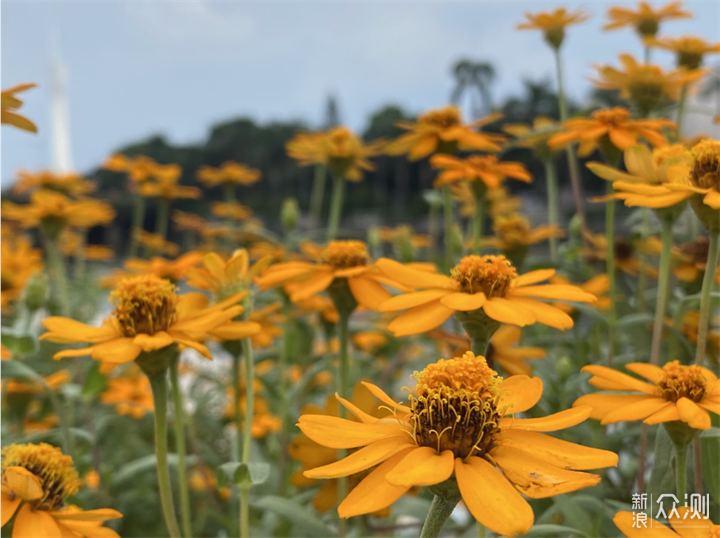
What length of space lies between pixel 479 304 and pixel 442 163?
0.31 metres

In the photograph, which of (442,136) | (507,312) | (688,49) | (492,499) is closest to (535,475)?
(492,499)

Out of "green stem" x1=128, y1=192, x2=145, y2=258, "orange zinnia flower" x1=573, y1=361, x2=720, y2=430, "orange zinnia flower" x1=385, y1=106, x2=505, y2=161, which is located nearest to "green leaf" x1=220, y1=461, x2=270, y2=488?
"orange zinnia flower" x1=573, y1=361, x2=720, y2=430

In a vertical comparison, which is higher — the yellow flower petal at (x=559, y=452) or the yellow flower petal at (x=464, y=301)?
the yellow flower petal at (x=464, y=301)

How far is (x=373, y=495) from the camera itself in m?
0.28

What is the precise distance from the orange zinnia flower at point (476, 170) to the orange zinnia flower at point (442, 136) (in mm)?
21

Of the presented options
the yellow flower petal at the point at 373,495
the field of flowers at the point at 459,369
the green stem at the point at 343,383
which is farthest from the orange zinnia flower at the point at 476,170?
the yellow flower petal at the point at 373,495

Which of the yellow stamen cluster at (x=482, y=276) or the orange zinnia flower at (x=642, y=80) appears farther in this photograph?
the orange zinnia flower at (x=642, y=80)

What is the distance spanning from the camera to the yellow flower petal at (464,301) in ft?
1.30

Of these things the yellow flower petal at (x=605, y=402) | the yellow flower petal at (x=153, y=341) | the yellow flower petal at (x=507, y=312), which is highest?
the yellow flower petal at (x=507, y=312)

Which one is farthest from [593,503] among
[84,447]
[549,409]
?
[84,447]

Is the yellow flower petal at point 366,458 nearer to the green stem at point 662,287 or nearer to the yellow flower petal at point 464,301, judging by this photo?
the yellow flower petal at point 464,301

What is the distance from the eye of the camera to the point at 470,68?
364 centimetres

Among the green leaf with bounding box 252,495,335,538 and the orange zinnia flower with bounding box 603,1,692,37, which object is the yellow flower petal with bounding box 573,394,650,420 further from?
the orange zinnia flower with bounding box 603,1,692,37

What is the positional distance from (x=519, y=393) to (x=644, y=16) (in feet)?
2.63
